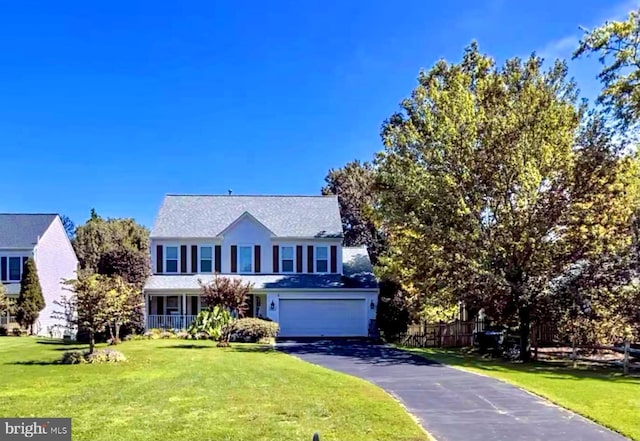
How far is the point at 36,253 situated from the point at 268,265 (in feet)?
46.3

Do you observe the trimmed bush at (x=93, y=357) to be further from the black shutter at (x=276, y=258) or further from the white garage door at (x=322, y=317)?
the black shutter at (x=276, y=258)

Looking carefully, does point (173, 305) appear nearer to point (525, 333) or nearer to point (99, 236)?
point (525, 333)

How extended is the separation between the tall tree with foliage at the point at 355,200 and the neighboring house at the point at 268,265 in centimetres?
902

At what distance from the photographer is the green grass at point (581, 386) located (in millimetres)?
10312

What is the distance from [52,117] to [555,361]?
22.4m

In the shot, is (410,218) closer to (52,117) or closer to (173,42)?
(173,42)

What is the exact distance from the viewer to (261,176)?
4066cm

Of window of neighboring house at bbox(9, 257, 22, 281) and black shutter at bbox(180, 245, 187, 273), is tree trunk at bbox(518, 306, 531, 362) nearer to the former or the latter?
black shutter at bbox(180, 245, 187, 273)

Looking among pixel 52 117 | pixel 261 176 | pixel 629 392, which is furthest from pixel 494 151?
pixel 261 176

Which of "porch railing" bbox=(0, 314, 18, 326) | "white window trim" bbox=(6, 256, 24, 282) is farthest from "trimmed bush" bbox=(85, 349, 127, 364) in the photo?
"white window trim" bbox=(6, 256, 24, 282)

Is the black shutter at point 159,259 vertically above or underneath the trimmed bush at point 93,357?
above

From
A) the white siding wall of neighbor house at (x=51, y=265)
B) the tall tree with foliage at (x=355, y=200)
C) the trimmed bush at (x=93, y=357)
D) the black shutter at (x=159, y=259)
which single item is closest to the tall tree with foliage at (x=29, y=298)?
the white siding wall of neighbor house at (x=51, y=265)

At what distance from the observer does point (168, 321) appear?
32250mm

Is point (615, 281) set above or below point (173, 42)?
below
